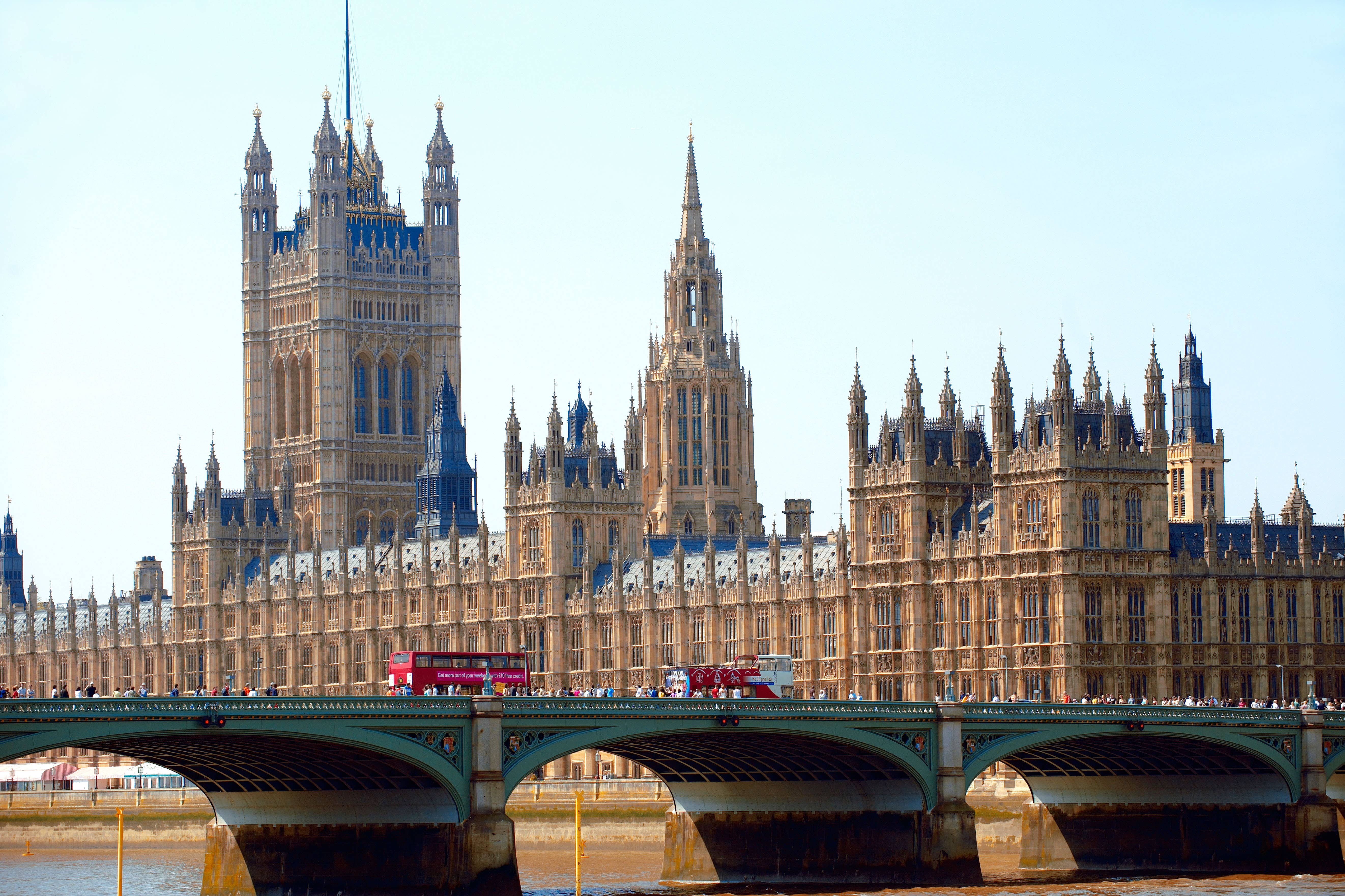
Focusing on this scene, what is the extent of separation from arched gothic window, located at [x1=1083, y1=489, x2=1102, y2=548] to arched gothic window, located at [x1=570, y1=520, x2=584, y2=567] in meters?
49.6

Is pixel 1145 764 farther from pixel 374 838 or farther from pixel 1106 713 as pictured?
pixel 374 838

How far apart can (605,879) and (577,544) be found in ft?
194

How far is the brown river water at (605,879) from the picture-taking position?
336ft

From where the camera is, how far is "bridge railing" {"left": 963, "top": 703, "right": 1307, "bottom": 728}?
347 ft

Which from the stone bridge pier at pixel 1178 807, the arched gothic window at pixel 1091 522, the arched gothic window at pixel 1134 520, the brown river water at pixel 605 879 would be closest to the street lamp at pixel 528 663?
the brown river water at pixel 605 879

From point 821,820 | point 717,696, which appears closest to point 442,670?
point 717,696

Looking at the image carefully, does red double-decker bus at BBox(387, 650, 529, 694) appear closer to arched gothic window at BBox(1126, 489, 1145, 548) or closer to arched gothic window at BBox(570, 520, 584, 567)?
arched gothic window at BBox(1126, 489, 1145, 548)

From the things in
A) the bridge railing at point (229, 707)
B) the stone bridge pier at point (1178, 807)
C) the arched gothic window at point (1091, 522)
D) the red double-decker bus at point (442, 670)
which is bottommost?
the stone bridge pier at point (1178, 807)

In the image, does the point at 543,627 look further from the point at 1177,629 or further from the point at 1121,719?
the point at 1121,719

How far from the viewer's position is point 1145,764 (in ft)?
370

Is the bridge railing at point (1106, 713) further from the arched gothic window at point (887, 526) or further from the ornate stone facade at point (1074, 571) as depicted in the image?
the arched gothic window at point (887, 526)

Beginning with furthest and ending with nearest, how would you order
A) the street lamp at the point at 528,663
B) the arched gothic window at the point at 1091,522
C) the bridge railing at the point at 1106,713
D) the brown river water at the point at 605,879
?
the street lamp at the point at 528,663
the arched gothic window at the point at 1091,522
the bridge railing at the point at 1106,713
the brown river water at the point at 605,879

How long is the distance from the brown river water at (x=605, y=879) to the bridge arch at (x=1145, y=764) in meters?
4.06

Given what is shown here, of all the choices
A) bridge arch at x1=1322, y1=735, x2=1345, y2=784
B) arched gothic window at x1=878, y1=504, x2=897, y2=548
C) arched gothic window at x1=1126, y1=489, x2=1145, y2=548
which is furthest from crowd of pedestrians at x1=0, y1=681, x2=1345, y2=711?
arched gothic window at x1=878, y1=504, x2=897, y2=548
